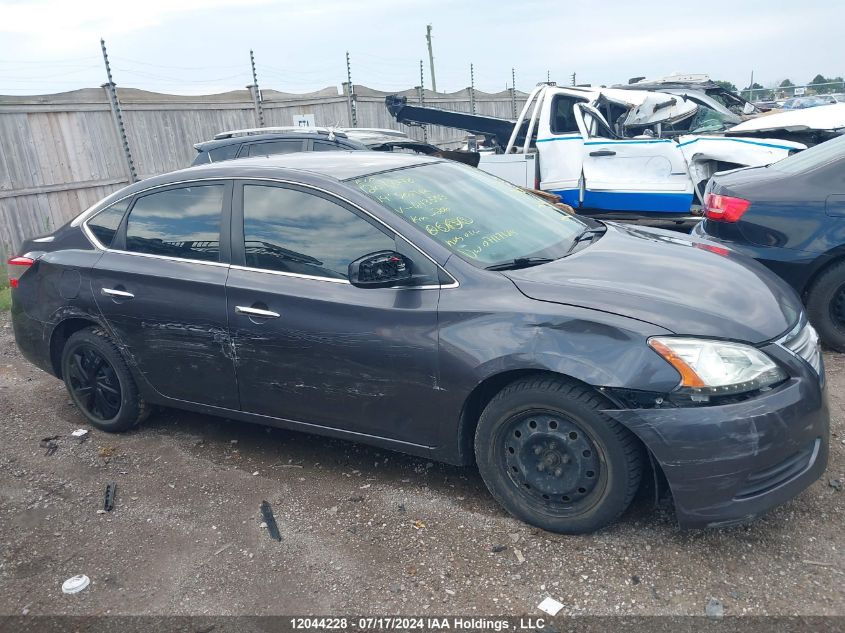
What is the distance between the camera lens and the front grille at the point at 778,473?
9.07 feet

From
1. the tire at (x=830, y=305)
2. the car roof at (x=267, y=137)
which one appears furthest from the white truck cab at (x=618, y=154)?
the tire at (x=830, y=305)

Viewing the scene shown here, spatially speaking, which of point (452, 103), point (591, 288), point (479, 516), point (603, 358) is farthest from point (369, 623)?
point (452, 103)

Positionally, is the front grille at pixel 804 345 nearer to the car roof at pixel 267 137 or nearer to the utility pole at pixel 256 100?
the car roof at pixel 267 137

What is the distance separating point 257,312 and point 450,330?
107cm

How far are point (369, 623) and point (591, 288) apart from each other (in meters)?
1.64

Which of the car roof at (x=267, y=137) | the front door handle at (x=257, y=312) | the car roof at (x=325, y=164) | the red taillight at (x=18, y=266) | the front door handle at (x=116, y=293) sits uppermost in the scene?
the car roof at (x=325, y=164)

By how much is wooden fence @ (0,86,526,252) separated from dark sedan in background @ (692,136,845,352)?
363 inches

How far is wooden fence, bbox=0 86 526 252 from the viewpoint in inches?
384

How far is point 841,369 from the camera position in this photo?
4695 mm

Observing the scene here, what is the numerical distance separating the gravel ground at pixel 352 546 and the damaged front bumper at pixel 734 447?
0.28m

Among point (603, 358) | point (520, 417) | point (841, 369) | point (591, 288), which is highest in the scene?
point (591, 288)

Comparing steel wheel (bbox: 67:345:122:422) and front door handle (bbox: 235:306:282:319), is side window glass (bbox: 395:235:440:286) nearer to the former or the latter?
front door handle (bbox: 235:306:282:319)

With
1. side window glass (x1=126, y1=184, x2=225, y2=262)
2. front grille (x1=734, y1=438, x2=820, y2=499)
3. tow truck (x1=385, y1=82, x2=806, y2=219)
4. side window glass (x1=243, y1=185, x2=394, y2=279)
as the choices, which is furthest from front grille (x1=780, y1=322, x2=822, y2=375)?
tow truck (x1=385, y1=82, x2=806, y2=219)

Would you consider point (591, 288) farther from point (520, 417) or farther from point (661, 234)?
A: point (661, 234)
